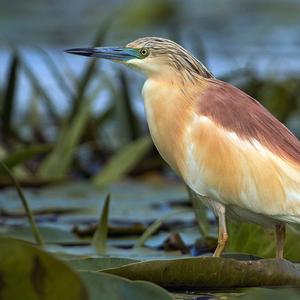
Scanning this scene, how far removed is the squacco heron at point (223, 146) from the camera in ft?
10.7

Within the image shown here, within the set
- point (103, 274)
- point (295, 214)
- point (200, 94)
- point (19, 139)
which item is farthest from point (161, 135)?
point (19, 139)

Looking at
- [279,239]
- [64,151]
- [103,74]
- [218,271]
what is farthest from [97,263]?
[103,74]

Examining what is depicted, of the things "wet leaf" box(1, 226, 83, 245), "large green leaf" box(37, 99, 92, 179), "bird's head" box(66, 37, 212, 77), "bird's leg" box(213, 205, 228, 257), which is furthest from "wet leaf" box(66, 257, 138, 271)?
"large green leaf" box(37, 99, 92, 179)

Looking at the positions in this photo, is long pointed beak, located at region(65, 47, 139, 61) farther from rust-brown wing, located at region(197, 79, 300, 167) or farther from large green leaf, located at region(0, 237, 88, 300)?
large green leaf, located at region(0, 237, 88, 300)

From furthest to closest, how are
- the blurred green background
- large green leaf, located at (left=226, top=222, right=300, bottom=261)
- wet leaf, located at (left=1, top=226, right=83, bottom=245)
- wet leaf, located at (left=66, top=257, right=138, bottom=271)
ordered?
the blurred green background
wet leaf, located at (left=1, top=226, right=83, bottom=245)
large green leaf, located at (left=226, top=222, right=300, bottom=261)
wet leaf, located at (left=66, top=257, right=138, bottom=271)

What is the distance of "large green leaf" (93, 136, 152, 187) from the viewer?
5305mm

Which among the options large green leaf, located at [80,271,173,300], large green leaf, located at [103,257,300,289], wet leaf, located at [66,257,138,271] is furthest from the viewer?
wet leaf, located at [66,257,138,271]

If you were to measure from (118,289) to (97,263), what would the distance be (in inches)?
21.1

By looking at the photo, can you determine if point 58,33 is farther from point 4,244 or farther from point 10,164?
point 4,244

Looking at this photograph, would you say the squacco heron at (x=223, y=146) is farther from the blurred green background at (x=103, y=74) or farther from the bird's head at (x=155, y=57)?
the blurred green background at (x=103, y=74)

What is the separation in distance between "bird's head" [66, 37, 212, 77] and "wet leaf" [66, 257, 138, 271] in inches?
23.5

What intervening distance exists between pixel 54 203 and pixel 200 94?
5.41 feet

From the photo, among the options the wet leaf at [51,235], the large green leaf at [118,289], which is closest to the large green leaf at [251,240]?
the wet leaf at [51,235]

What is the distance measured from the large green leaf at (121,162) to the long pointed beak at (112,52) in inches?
70.4
